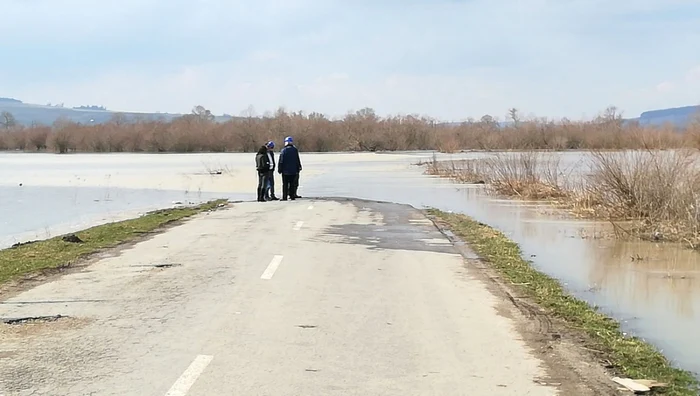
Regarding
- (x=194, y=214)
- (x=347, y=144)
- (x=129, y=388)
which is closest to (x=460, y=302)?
(x=129, y=388)

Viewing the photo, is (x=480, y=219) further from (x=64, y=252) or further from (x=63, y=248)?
(x=64, y=252)

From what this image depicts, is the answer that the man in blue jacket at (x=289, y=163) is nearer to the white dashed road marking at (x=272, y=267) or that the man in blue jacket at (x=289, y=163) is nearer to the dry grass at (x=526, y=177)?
the dry grass at (x=526, y=177)

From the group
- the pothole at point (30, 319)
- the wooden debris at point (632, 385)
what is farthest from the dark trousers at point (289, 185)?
the wooden debris at point (632, 385)

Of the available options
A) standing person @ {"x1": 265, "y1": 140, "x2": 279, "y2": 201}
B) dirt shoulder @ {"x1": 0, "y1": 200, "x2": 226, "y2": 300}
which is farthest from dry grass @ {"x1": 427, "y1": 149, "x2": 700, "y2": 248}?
dirt shoulder @ {"x1": 0, "y1": 200, "x2": 226, "y2": 300}

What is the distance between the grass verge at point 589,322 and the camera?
22.9ft

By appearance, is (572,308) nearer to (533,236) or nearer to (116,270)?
(116,270)

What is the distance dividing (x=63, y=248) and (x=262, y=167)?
12.2 m

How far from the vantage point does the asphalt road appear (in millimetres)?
6297

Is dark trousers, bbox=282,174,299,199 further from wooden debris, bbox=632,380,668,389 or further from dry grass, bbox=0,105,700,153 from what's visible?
dry grass, bbox=0,105,700,153

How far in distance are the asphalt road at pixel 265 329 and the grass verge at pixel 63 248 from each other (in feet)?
2.74

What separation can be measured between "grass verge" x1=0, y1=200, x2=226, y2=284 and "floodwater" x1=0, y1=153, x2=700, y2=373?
2174 millimetres

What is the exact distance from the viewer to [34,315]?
875cm

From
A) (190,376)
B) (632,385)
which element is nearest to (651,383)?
(632,385)

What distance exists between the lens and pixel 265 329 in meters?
8.03
